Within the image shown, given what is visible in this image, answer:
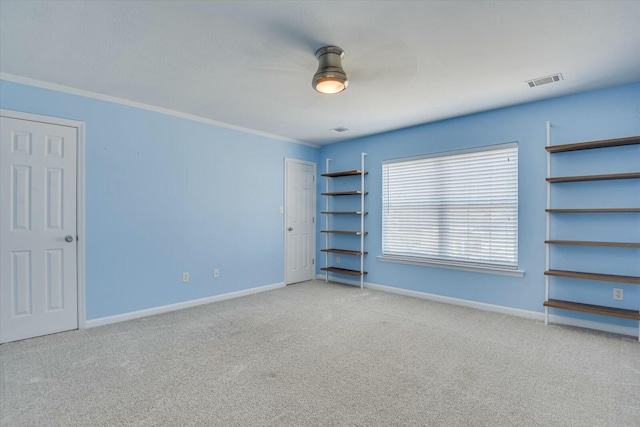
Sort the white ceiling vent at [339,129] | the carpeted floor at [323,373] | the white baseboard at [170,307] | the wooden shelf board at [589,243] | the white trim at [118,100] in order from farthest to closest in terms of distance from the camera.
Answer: the white ceiling vent at [339,129]
the white baseboard at [170,307]
the white trim at [118,100]
the wooden shelf board at [589,243]
the carpeted floor at [323,373]

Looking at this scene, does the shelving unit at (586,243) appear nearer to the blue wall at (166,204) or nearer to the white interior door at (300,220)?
the white interior door at (300,220)

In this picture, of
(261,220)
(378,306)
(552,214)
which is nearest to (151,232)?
(261,220)

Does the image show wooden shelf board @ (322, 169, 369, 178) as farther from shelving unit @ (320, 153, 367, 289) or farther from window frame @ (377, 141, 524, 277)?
window frame @ (377, 141, 524, 277)

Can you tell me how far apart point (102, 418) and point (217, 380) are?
70 centimetres

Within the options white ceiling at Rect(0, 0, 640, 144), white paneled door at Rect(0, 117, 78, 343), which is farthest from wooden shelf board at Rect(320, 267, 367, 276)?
white paneled door at Rect(0, 117, 78, 343)

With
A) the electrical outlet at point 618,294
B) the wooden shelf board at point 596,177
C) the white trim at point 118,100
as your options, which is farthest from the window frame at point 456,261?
the white trim at point 118,100

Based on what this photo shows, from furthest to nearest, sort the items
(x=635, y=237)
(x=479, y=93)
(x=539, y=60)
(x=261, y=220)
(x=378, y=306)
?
(x=261, y=220) → (x=378, y=306) → (x=479, y=93) → (x=635, y=237) → (x=539, y=60)

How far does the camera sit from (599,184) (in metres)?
3.25

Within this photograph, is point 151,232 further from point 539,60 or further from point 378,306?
point 539,60

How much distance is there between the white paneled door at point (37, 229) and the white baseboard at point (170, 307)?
0.23 meters

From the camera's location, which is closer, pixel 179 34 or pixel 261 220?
pixel 179 34

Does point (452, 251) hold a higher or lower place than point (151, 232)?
lower

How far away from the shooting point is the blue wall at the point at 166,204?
3.42m

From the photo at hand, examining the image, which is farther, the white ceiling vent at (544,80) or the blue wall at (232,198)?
the blue wall at (232,198)
